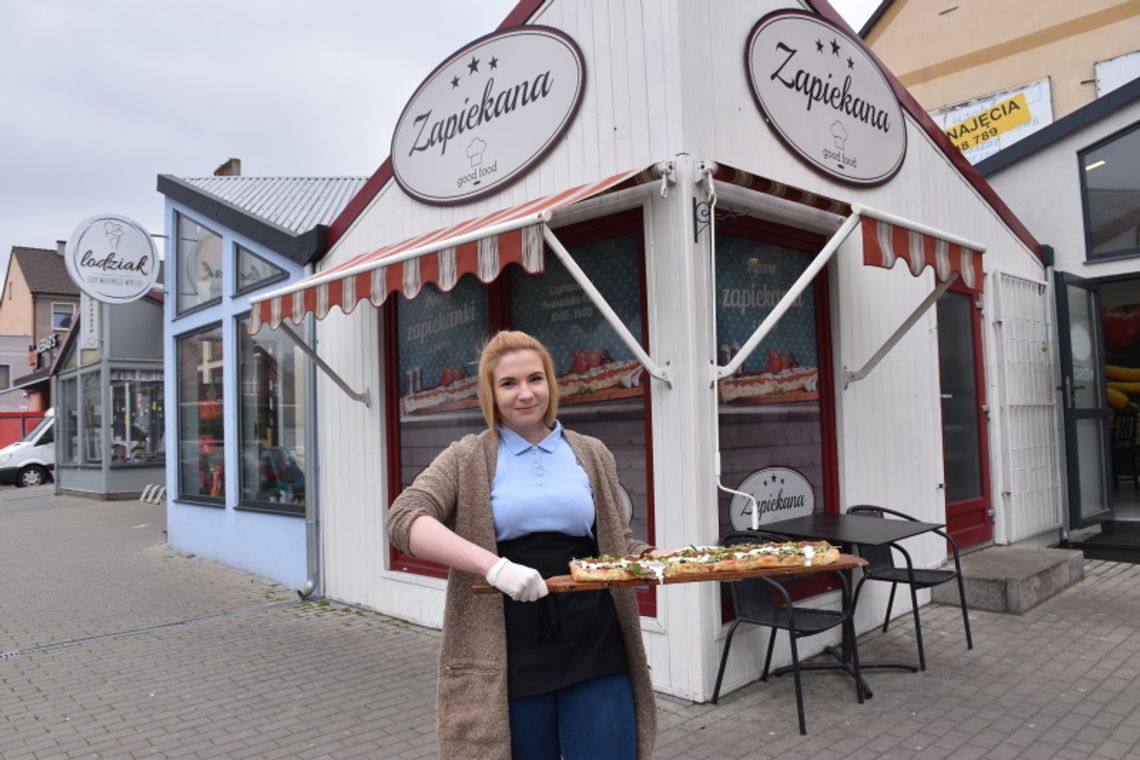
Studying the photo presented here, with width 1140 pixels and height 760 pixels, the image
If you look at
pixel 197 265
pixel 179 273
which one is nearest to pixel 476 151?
pixel 197 265

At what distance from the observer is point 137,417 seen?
16.5 m

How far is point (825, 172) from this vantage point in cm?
541

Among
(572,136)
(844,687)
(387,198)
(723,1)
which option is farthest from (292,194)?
(844,687)

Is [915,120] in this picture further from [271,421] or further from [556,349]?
[271,421]

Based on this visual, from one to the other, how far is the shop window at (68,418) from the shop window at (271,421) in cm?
1187

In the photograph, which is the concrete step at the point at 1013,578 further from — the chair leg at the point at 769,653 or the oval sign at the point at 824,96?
the oval sign at the point at 824,96

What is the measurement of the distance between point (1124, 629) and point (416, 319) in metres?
5.46

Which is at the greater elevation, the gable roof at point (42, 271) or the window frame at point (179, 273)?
the gable roof at point (42, 271)

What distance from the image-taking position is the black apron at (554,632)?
6.76ft

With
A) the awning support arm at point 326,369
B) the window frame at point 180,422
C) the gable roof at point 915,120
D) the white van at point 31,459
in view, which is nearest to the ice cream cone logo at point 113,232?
the window frame at point 180,422

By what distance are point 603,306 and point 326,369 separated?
2896 millimetres

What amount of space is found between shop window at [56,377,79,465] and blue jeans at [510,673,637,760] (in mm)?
18949

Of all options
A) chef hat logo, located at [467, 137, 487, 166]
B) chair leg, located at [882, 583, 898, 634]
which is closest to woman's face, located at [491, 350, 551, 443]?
chef hat logo, located at [467, 137, 487, 166]

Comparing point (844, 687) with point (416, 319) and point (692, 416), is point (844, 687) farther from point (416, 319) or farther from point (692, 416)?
point (416, 319)
